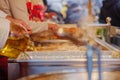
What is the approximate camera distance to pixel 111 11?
4051 millimetres

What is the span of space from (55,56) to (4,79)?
25 cm

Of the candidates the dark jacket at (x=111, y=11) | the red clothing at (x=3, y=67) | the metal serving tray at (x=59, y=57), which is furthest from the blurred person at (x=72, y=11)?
the red clothing at (x=3, y=67)

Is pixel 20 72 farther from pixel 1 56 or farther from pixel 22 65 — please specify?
pixel 1 56

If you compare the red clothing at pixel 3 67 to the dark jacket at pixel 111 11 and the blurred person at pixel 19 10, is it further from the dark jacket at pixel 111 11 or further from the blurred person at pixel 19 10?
the dark jacket at pixel 111 11

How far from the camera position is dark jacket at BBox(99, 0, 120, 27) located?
400 centimetres

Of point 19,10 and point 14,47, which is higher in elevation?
point 19,10

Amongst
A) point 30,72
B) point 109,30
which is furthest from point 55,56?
point 109,30

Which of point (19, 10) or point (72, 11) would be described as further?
point (72, 11)

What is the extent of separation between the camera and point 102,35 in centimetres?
223

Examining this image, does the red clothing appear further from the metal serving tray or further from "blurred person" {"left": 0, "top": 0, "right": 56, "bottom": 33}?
"blurred person" {"left": 0, "top": 0, "right": 56, "bottom": 33}

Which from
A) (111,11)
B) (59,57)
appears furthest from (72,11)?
(59,57)

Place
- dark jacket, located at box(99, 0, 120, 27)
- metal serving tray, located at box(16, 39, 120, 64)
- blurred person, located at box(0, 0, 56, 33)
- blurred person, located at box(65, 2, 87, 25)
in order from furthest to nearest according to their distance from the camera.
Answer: dark jacket, located at box(99, 0, 120, 27)
blurred person, located at box(65, 2, 87, 25)
blurred person, located at box(0, 0, 56, 33)
metal serving tray, located at box(16, 39, 120, 64)

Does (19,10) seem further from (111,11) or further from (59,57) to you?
(111,11)

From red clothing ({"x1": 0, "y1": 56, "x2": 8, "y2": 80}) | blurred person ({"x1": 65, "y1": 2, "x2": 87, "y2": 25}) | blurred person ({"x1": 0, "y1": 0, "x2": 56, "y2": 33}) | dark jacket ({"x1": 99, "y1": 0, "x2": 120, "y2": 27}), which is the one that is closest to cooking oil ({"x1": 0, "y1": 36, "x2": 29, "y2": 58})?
red clothing ({"x1": 0, "y1": 56, "x2": 8, "y2": 80})
